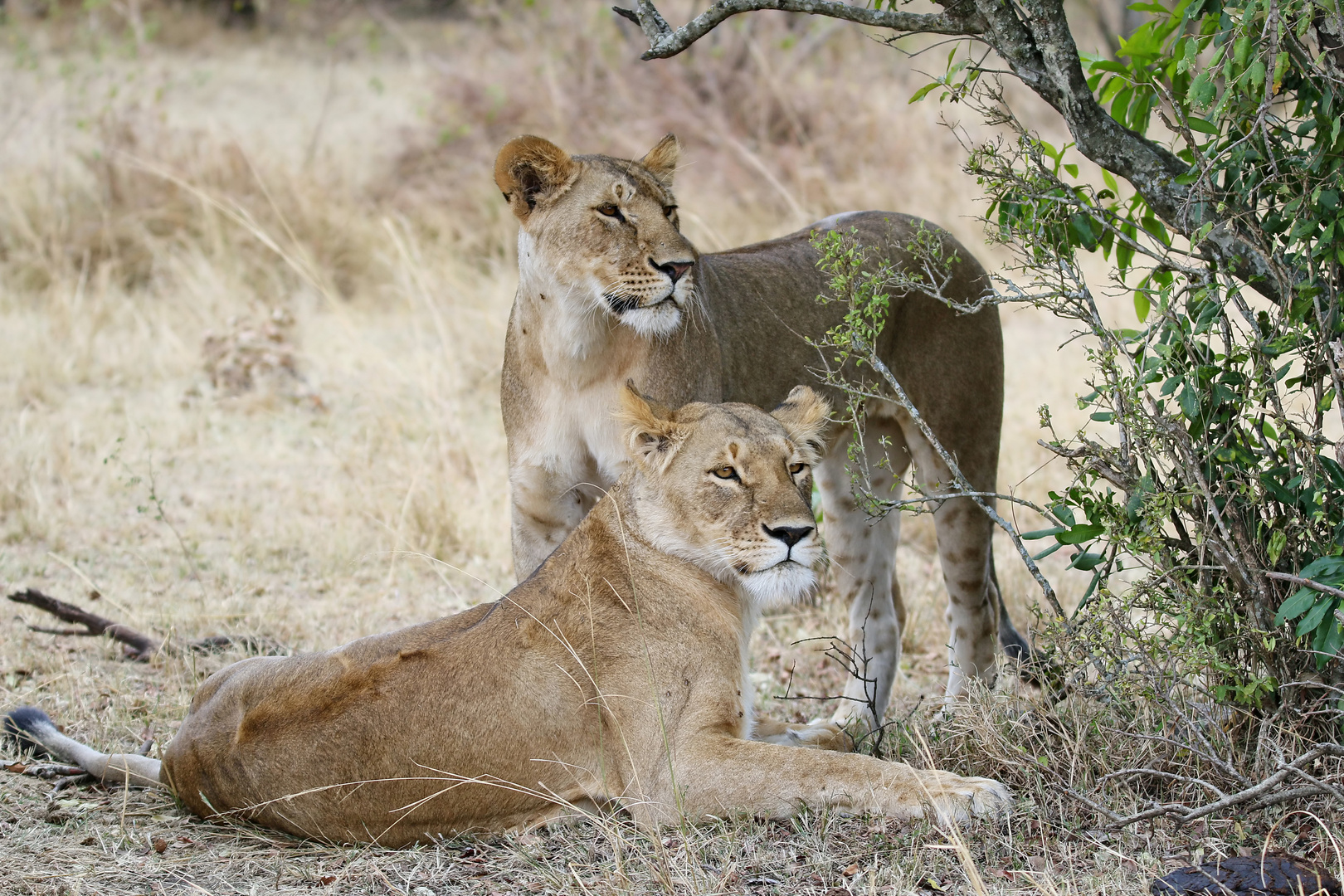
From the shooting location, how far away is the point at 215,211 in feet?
34.4

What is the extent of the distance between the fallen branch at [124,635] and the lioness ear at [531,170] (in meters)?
1.97

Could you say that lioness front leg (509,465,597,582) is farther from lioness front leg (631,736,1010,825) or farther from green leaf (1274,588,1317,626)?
green leaf (1274,588,1317,626)

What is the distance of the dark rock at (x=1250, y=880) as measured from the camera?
9.21 ft

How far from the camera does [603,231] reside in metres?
4.17

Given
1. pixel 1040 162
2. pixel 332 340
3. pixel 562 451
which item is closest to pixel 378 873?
pixel 562 451

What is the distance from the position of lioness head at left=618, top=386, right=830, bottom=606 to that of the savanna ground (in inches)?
22.9

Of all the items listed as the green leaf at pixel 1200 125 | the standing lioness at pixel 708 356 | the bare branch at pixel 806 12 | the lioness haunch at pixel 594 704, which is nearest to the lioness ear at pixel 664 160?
the standing lioness at pixel 708 356

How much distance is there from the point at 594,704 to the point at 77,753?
61.5 inches

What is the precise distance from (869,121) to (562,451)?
8352mm

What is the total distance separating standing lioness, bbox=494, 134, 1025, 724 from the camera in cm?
417

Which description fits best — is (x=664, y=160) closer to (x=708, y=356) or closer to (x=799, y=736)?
(x=708, y=356)

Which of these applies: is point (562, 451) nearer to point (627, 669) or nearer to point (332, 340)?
point (627, 669)

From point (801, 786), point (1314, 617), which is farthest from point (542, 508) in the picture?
point (1314, 617)

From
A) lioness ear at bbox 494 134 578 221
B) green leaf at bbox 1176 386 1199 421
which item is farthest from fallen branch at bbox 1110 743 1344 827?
lioness ear at bbox 494 134 578 221
